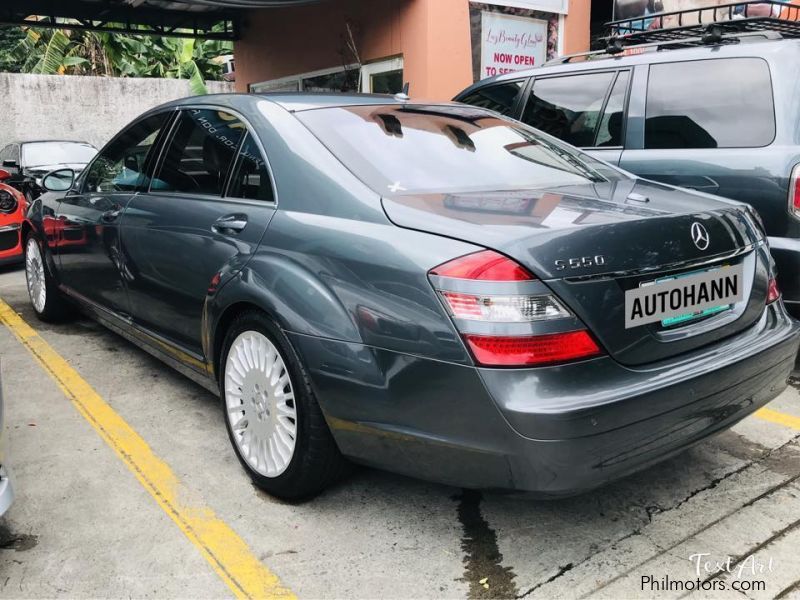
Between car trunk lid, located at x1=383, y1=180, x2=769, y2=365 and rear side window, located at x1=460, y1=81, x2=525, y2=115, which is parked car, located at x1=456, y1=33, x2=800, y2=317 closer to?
rear side window, located at x1=460, y1=81, x2=525, y2=115

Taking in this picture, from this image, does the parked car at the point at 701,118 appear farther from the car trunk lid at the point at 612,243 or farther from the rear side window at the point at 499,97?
the car trunk lid at the point at 612,243

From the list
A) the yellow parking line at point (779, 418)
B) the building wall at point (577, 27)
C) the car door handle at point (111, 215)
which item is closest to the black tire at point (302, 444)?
the car door handle at point (111, 215)

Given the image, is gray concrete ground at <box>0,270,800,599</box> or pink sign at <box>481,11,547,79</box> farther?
pink sign at <box>481,11,547,79</box>

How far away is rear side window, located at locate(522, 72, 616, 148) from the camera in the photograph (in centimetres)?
471

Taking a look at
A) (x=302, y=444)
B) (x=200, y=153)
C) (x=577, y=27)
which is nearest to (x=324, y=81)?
(x=577, y=27)

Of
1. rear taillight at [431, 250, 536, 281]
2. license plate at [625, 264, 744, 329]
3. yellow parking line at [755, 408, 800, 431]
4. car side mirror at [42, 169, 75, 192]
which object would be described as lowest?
yellow parking line at [755, 408, 800, 431]

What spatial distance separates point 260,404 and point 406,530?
2.36ft

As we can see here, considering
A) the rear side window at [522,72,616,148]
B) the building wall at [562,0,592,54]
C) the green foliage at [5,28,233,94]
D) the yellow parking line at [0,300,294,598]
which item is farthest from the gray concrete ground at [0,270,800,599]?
the green foliage at [5,28,233,94]

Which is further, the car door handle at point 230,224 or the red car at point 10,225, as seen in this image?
the red car at point 10,225

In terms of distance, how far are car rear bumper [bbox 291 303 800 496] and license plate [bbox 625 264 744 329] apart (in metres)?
0.14

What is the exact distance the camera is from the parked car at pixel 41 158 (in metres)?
11.2

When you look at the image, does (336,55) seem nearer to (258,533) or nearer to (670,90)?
(670,90)

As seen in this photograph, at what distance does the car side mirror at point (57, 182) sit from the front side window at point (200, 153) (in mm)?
1485

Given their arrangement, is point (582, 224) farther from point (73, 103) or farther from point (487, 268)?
point (73, 103)
